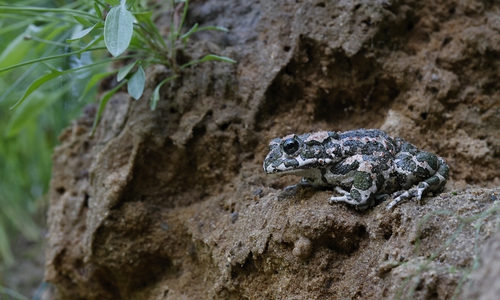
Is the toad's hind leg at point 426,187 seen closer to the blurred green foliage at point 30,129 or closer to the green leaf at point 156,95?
the green leaf at point 156,95

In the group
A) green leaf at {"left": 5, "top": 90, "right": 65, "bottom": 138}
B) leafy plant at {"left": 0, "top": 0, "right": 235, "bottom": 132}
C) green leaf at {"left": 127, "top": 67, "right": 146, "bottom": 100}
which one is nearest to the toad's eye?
leafy plant at {"left": 0, "top": 0, "right": 235, "bottom": 132}

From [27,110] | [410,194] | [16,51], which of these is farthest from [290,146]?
[27,110]

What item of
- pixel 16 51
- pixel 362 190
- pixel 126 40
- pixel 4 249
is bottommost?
pixel 4 249

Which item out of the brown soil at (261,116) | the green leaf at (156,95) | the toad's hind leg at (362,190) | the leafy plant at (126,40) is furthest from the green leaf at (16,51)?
the toad's hind leg at (362,190)

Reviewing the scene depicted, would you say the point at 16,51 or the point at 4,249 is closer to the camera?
the point at 16,51

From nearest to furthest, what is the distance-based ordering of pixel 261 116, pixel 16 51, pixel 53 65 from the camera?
pixel 261 116
pixel 16 51
pixel 53 65

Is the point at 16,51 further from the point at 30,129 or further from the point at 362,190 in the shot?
the point at 362,190

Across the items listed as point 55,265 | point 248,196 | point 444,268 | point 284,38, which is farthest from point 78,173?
point 444,268

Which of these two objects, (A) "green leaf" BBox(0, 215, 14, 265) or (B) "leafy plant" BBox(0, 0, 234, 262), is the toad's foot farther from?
(A) "green leaf" BBox(0, 215, 14, 265)

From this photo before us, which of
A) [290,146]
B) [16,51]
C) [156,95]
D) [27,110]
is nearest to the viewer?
[290,146]
